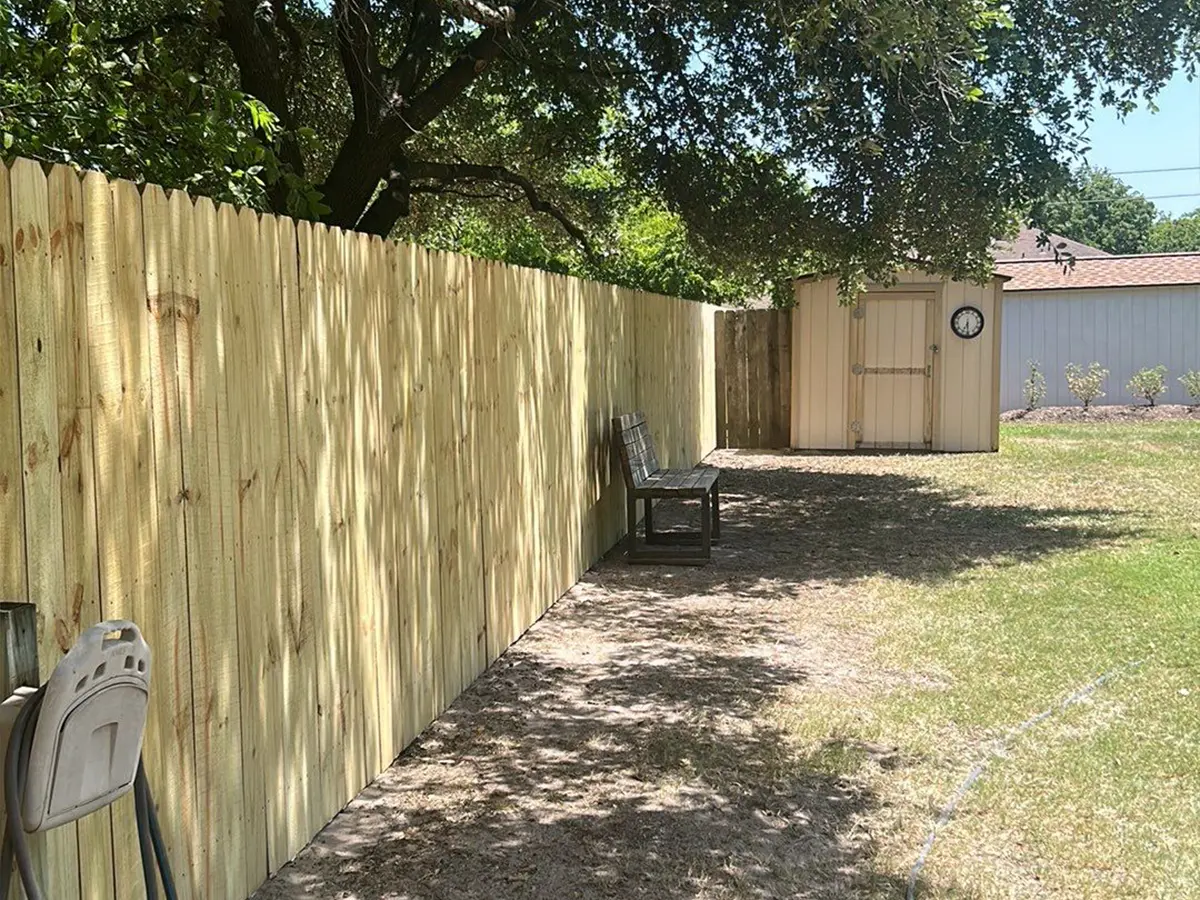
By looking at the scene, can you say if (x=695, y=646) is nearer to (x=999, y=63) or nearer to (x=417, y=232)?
(x=999, y=63)

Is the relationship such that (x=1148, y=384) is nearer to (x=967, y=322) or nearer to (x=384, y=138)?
(x=967, y=322)

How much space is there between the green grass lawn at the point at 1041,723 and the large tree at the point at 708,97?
10.7 ft

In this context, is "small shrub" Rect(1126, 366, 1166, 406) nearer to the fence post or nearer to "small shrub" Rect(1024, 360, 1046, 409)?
"small shrub" Rect(1024, 360, 1046, 409)

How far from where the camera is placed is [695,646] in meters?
6.07

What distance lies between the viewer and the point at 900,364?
51.9 ft

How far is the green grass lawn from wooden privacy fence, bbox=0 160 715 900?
170cm

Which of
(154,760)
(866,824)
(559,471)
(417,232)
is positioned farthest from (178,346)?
(417,232)

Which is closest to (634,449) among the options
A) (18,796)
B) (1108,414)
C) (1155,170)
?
(18,796)

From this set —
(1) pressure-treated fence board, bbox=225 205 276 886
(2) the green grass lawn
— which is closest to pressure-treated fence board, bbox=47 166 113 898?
(1) pressure-treated fence board, bbox=225 205 276 886

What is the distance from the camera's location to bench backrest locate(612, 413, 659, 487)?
8234 millimetres

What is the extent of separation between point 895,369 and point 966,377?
91cm

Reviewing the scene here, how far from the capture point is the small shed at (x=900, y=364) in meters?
15.5

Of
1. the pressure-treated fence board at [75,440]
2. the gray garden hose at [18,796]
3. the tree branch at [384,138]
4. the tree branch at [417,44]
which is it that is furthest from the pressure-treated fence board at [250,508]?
the tree branch at [417,44]

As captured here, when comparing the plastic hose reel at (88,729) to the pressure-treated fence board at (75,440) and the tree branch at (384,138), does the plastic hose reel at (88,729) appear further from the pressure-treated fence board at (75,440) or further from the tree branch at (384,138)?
the tree branch at (384,138)
